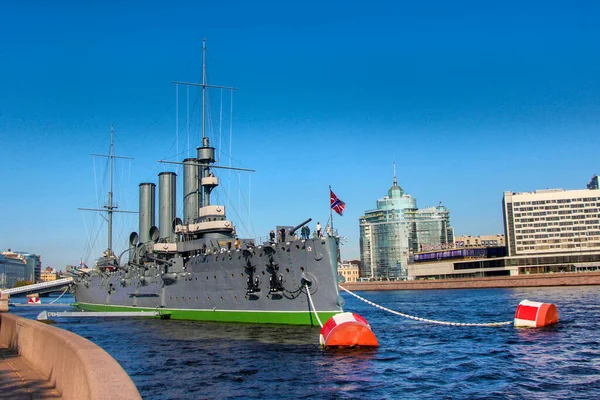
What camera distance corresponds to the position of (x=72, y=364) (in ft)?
24.2

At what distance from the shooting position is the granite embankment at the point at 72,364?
573 centimetres

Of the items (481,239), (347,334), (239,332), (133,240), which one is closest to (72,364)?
(347,334)

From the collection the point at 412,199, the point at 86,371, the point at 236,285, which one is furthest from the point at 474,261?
the point at 86,371

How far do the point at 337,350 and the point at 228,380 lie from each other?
6.14 metres

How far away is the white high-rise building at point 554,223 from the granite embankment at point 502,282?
22274 mm

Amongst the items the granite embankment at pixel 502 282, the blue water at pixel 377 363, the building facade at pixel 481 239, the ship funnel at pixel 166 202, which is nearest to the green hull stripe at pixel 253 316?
the blue water at pixel 377 363

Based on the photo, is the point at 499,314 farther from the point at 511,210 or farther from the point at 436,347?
the point at 511,210

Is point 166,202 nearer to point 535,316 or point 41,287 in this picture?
point 535,316

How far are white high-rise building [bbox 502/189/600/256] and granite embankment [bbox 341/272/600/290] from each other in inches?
877

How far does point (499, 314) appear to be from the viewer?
38781mm

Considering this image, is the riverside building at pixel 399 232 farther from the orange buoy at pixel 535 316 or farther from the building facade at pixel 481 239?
the orange buoy at pixel 535 316

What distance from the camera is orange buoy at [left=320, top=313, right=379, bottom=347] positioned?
2205 centimetres

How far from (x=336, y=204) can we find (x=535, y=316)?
12204mm

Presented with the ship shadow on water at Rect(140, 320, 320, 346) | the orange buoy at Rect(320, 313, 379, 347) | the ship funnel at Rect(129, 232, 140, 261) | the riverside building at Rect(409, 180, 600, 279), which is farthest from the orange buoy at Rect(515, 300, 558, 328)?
the riverside building at Rect(409, 180, 600, 279)
